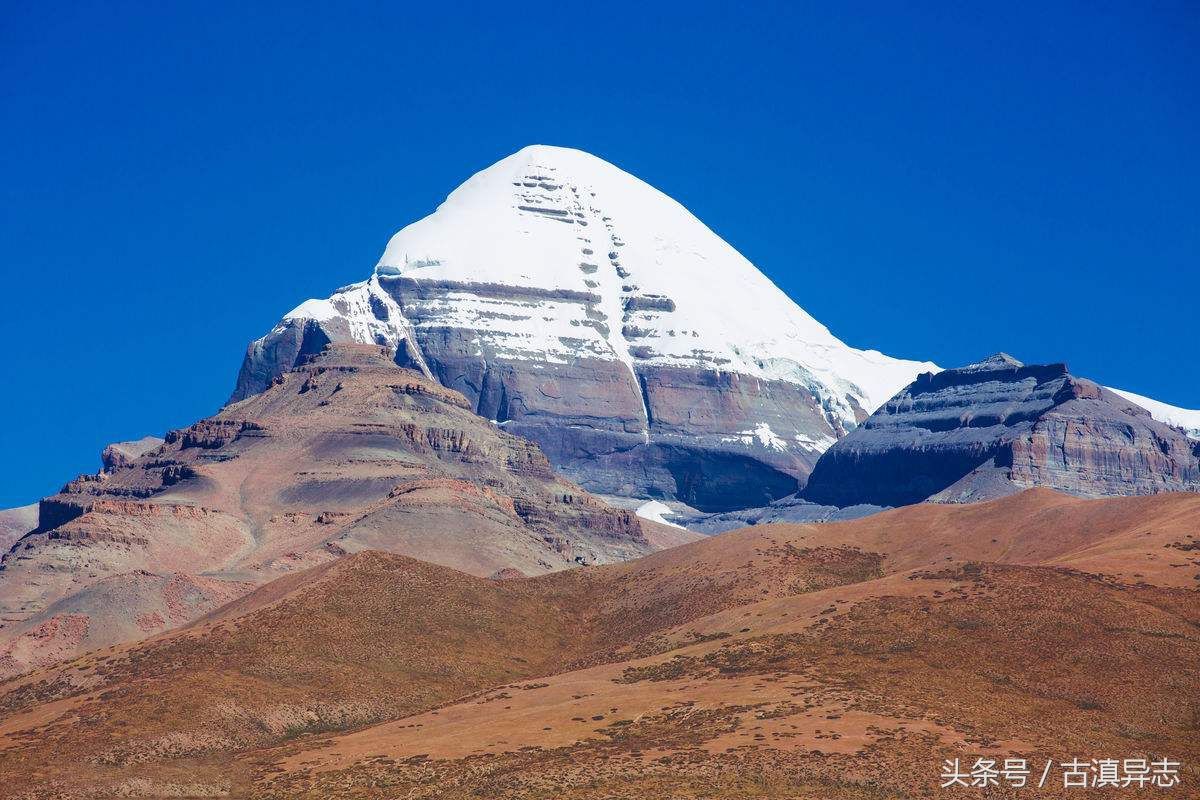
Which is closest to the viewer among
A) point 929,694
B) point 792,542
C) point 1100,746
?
point 1100,746

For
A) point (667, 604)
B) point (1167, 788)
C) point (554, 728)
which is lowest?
point (1167, 788)

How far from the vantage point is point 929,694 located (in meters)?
110

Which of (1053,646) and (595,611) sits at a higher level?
(595,611)

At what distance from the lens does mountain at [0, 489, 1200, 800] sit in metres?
102

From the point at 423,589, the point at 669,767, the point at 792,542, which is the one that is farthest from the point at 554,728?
the point at 792,542

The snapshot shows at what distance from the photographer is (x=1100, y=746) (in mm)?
99750

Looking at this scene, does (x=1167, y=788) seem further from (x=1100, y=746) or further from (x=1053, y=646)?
(x=1053, y=646)

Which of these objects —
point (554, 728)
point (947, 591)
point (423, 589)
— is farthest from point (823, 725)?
point (423, 589)

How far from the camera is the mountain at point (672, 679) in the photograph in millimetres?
102062

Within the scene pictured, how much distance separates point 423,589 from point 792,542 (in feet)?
110

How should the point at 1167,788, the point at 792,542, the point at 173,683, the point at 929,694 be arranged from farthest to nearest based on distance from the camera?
the point at 792,542 < the point at 173,683 < the point at 929,694 < the point at 1167,788

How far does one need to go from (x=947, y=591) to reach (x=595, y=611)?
38.5 m

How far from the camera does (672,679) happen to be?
12325 cm

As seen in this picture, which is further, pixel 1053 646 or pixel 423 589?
pixel 423 589
